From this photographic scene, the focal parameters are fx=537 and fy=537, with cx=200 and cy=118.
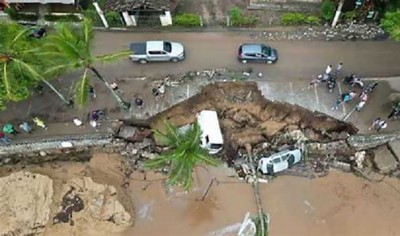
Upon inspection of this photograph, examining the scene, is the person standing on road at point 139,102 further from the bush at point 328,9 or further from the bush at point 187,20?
the bush at point 328,9

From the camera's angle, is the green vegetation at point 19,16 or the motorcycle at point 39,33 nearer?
the motorcycle at point 39,33

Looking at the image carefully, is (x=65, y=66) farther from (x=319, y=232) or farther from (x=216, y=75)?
(x=319, y=232)

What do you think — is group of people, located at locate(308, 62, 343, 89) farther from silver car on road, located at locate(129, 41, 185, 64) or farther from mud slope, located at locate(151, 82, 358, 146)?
silver car on road, located at locate(129, 41, 185, 64)

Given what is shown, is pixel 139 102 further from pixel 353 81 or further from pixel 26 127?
pixel 353 81

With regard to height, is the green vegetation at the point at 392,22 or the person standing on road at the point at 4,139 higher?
the green vegetation at the point at 392,22

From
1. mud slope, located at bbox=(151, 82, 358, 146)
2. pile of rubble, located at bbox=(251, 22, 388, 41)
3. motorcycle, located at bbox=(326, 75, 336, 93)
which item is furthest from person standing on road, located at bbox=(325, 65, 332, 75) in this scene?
mud slope, located at bbox=(151, 82, 358, 146)

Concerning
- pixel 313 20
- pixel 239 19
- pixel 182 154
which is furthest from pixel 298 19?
pixel 182 154

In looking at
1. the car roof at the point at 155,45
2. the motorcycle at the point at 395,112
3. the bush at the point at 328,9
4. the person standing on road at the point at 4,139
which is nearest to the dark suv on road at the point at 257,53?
the bush at the point at 328,9
